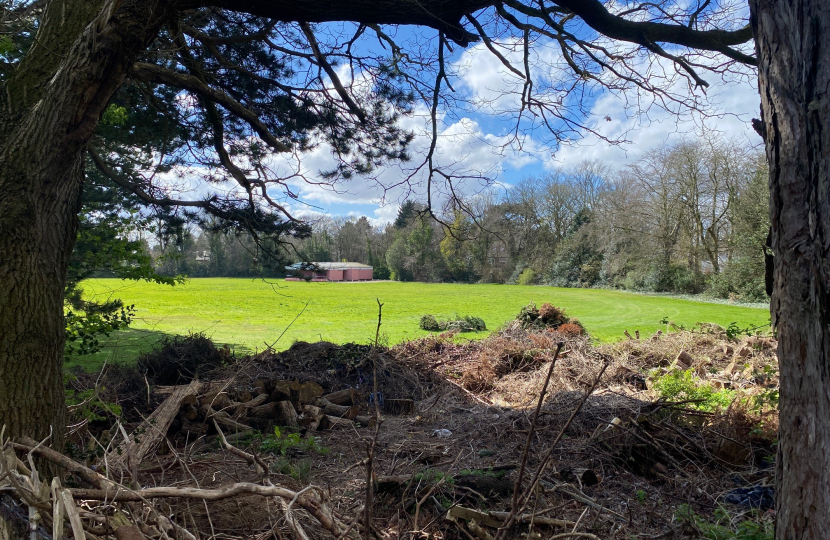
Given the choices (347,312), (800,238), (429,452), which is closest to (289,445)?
(429,452)

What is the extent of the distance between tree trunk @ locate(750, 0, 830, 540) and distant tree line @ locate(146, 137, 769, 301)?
4.27m

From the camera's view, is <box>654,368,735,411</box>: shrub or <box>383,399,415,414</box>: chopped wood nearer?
<box>654,368,735,411</box>: shrub

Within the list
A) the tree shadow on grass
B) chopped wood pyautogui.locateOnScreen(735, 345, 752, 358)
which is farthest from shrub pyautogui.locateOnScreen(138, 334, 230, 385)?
chopped wood pyautogui.locateOnScreen(735, 345, 752, 358)

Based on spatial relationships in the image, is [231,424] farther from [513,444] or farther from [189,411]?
[513,444]

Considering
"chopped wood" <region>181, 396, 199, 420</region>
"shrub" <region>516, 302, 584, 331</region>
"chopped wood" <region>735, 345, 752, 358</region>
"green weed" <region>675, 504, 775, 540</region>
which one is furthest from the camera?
"shrub" <region>516, 302, 584, 331</region>

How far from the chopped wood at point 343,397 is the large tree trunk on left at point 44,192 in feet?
12.5

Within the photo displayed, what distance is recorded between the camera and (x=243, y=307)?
2164 cm

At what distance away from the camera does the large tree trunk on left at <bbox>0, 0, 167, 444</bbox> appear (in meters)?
2.45

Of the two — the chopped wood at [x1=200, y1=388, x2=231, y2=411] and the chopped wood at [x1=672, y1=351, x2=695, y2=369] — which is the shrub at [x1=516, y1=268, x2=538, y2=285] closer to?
the chopped wood at [x1=672, y1=351, x2=695, y2=369]

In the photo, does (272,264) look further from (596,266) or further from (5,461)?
(596,266)

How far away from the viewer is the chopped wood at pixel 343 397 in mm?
6258

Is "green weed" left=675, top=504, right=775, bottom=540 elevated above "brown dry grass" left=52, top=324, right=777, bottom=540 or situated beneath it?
elevated above

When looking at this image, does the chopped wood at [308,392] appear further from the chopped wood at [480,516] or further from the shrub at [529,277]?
the shrub at [529,277]

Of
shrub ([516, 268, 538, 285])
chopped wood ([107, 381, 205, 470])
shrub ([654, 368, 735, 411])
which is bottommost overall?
chopped wood ([107, 381, 205, 470])
